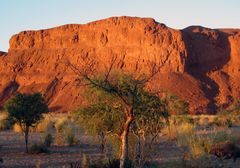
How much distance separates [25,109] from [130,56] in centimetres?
7765

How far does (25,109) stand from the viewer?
23266 mm

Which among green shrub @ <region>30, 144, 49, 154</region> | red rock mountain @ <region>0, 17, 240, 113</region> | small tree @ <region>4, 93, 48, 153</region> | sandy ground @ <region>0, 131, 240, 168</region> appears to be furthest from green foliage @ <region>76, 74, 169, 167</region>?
red rock mountain @ <region>0, 17, 240, 113</region>

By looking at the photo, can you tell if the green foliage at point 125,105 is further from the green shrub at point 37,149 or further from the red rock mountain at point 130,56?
the red rock mountain at point 130,56

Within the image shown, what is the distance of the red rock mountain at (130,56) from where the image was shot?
91.1m

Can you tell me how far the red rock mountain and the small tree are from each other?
60.6 meters

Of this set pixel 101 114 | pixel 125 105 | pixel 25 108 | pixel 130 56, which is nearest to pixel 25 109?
pixel 25 108

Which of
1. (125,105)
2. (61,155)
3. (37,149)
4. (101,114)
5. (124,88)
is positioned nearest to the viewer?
(124,88)

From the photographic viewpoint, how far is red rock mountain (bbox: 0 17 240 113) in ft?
299

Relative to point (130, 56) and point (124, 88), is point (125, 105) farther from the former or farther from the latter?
Result: point (130, 56)

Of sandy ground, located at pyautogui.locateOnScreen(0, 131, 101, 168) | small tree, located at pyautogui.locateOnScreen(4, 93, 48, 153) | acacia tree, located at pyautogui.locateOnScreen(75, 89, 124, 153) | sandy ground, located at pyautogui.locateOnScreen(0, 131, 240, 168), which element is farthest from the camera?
small tree, located at pyautogui.locateOnScreen(4, 93, 48, 153)

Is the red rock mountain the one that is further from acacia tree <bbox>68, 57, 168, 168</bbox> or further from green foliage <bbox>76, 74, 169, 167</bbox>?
acacia tree <bbox>68, 57, 168, 168</bbox>

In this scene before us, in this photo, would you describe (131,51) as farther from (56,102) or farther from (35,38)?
(35,38)

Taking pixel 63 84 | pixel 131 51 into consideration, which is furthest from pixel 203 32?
pixel 63 84

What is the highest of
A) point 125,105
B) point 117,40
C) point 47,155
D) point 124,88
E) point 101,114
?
point 117,40
